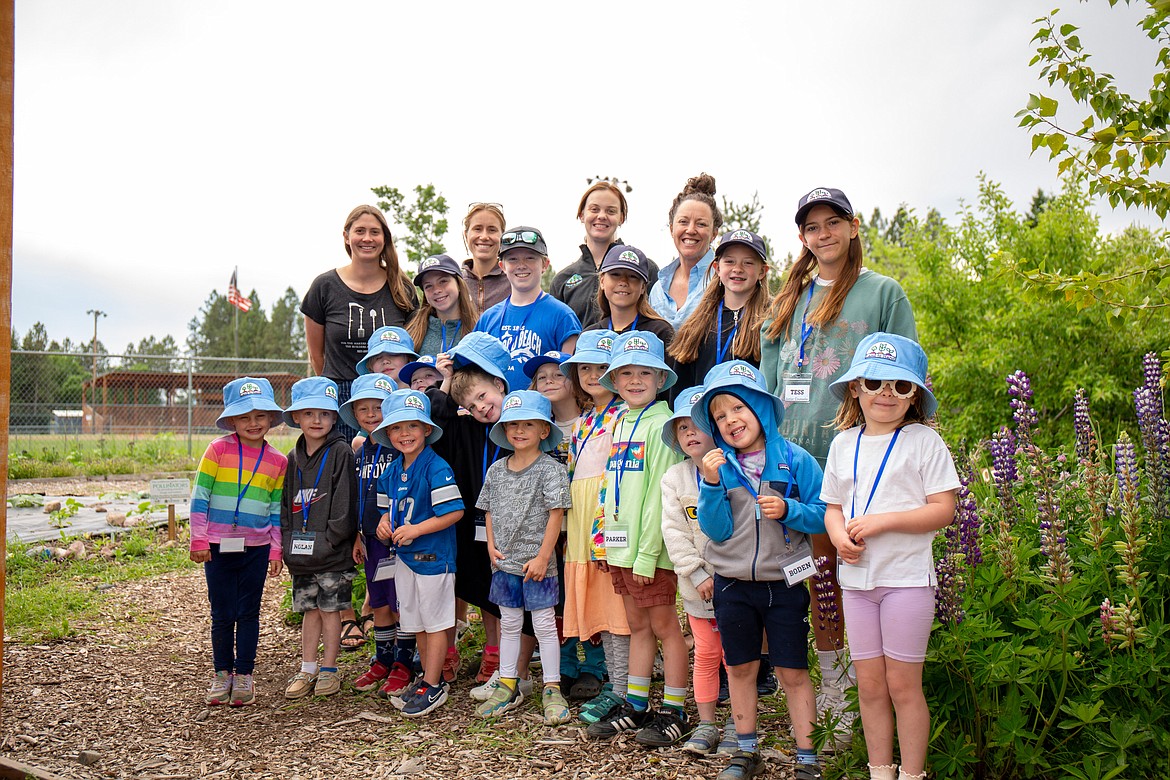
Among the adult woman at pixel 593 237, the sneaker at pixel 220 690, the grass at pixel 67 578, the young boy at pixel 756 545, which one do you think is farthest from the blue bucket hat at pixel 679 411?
the grass at pixel 67 578

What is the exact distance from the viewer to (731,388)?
3.56 m

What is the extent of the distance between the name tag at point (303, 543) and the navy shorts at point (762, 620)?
100 inches

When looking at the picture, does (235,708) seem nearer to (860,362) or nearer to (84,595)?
(84,595)

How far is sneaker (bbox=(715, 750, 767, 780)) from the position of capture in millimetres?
3393

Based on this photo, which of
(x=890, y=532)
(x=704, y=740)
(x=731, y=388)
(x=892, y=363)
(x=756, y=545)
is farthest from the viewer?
(x=704, y=740)

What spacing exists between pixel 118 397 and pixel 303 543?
1736cm

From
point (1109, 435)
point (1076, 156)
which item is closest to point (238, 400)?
point (1076, 156)

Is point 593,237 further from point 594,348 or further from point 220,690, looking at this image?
point 220,690

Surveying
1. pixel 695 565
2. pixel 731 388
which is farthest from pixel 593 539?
→ pixel 731 388

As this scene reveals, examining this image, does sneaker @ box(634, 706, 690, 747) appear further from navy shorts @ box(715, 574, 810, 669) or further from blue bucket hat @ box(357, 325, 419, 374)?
blue bucket hat @ box(357, 325, 419, 374)

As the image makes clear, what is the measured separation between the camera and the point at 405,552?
4.64 m

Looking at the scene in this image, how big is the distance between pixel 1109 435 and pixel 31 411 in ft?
64.7

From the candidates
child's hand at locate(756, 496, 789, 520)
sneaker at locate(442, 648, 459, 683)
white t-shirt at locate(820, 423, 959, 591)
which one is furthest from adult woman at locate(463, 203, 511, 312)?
white t-shirt at locate(820, 423, 959, 591)

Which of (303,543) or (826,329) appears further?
(303,543)
